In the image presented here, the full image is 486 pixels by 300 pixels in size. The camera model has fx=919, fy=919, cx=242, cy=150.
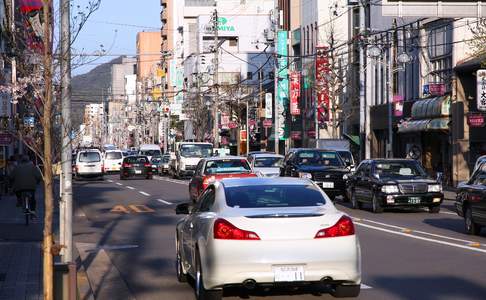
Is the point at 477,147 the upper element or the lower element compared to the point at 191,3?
Answer: lower

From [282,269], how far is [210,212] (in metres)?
1.34

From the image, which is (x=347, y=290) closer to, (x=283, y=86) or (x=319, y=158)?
(x=319, y=158)

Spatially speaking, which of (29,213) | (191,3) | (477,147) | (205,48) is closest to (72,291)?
(29,213)

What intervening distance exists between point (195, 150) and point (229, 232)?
4910 cm

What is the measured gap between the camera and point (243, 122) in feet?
317

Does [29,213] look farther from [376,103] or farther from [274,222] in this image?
[376,103]

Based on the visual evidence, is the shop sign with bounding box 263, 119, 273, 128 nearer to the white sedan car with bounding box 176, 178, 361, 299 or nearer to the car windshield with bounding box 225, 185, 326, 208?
the car windshield with bounding box 225, 185, 326, 208

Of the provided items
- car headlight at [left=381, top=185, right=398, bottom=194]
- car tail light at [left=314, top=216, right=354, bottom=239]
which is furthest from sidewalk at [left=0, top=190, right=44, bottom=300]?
car headlight at [left=381, top=185, right=398, bottom=194]

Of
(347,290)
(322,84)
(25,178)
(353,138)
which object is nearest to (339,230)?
(347,290)

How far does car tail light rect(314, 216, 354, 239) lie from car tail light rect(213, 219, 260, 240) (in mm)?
763

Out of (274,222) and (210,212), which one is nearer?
(274,222)

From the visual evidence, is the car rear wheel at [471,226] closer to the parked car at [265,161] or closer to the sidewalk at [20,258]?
the sidewalk at [20,258]

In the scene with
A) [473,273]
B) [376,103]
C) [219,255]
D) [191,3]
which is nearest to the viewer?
[219,255]

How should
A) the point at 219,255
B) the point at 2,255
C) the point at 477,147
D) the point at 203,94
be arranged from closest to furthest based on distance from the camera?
1. the point at 219,255
2. the point at 2,255
3. the point at 477,147
4. the point at 203,94
